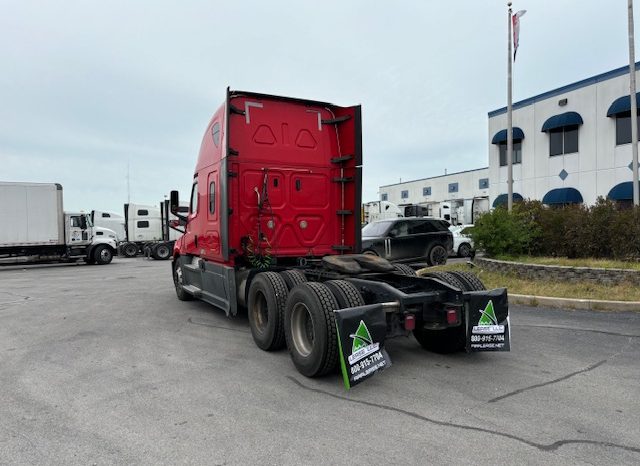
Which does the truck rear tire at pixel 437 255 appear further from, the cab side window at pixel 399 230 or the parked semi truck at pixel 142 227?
the parked semi truck at pixel 142 227

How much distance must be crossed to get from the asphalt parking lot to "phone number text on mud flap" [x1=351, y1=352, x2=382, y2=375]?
256 mm

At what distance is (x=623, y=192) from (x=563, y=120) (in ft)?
14.5

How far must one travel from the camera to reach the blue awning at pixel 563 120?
21328mm

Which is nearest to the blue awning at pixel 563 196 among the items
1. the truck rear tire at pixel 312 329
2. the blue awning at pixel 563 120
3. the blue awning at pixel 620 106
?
the blue awning at pixel 563 120

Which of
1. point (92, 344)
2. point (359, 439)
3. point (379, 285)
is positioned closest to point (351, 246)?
point (379, 285)

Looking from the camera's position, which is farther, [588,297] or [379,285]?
[588,297]

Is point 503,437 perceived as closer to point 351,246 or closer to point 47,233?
point 351,246

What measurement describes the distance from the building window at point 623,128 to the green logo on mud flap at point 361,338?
20493mm

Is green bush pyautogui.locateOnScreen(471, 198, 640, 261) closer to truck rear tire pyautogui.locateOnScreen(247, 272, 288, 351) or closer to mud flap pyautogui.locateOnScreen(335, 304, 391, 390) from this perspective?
truck rear tire pyautogui.locateOnScreen(247, 272, 288, 351)

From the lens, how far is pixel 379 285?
487 cm

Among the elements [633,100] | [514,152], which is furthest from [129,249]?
[633,100]

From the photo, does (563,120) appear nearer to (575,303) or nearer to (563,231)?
(563,231)

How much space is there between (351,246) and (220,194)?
91.1 inches

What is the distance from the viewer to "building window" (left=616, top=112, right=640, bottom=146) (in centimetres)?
1975
